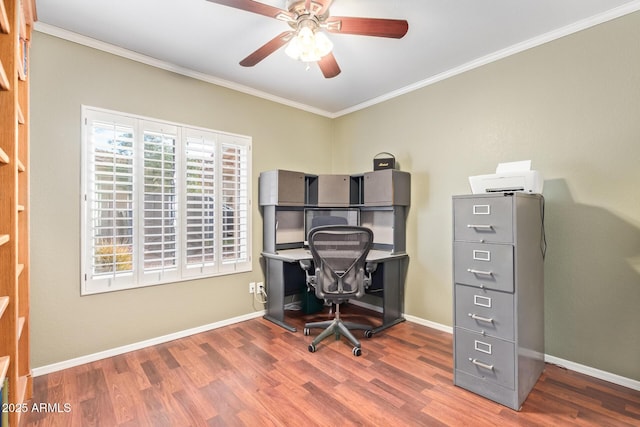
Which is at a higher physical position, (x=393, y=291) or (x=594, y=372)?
(x=393, y=291)

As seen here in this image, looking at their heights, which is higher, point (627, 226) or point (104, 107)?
point (104, 107)

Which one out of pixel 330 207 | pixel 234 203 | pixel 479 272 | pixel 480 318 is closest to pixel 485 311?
pixel 480 318

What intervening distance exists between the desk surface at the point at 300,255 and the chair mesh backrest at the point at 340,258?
30 cm

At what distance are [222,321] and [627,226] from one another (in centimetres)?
344

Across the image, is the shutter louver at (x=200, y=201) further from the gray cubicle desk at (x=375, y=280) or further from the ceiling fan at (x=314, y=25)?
the ceiling fan at (x=314, y=25)

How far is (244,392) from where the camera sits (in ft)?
6.68

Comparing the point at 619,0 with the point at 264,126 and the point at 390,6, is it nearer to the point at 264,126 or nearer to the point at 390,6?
the point at 390,6

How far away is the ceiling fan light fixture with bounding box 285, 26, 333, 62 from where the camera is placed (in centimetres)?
185

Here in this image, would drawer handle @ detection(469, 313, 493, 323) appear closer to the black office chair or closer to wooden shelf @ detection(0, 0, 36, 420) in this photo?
the black office chair

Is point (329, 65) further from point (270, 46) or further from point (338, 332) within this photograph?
point (338, 332)

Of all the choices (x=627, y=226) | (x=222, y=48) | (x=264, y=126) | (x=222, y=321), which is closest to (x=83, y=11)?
(x=222, y=48)

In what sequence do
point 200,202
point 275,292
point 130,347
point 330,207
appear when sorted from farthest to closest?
point 330,207
point 275,292
point 200,202
point 130,347

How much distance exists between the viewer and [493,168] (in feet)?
9.00

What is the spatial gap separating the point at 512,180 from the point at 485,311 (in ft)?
2.99
